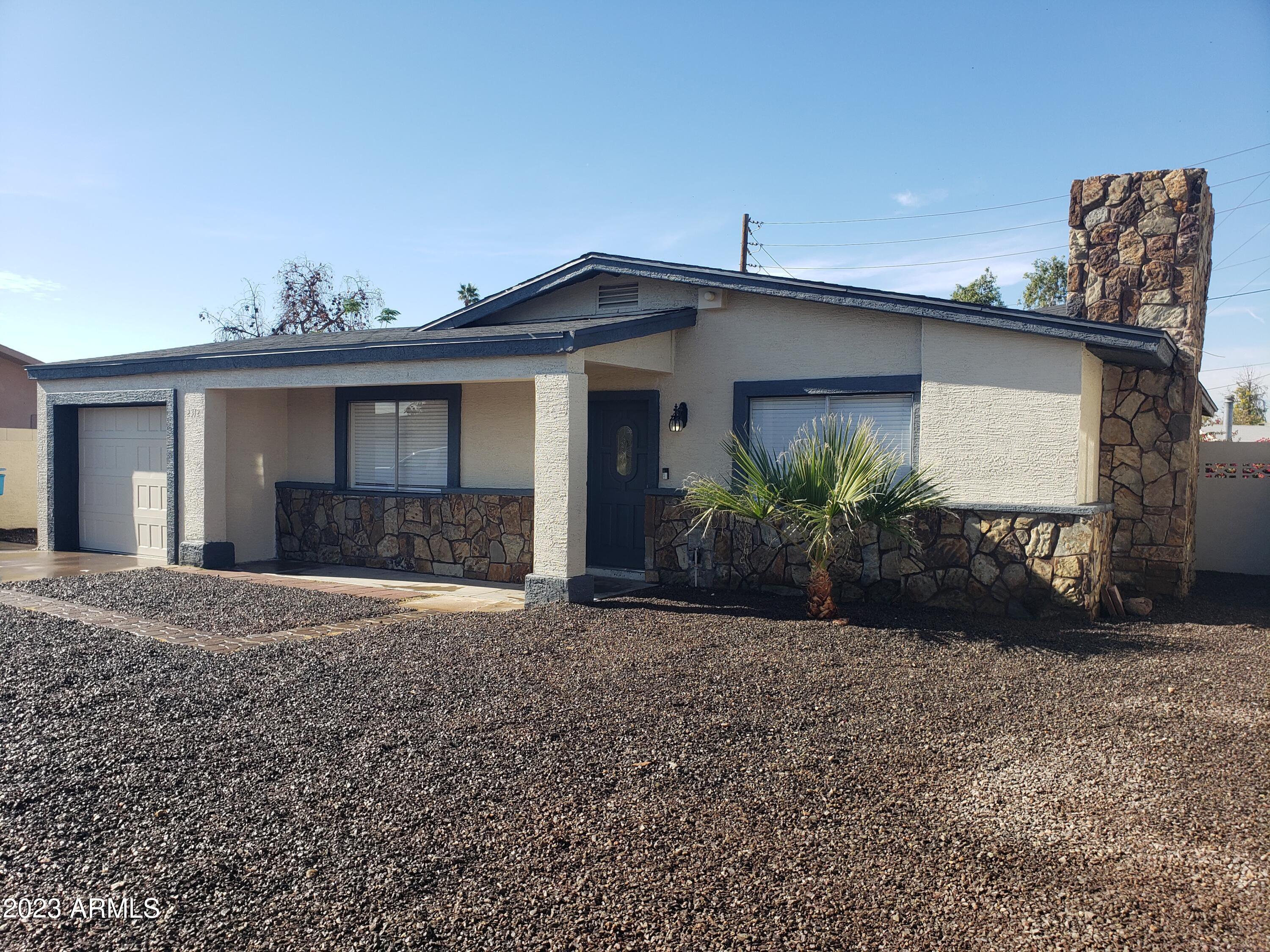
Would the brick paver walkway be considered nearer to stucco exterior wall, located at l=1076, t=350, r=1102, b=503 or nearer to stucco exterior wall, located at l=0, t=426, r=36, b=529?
stucco exterior wall, located at l=1076, t=350, r=1102, b=503

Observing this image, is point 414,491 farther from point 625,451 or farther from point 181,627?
point 181,627

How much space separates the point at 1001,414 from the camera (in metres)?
8.86

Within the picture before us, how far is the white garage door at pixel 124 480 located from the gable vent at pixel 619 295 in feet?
21.6

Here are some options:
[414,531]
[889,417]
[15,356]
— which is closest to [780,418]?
[889,417]

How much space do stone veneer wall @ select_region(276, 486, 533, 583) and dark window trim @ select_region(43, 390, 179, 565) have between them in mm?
2680

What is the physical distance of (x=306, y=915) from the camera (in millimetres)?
3133

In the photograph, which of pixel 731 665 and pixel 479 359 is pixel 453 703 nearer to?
pixel 731 665

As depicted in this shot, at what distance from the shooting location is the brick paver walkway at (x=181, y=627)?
24.3ft

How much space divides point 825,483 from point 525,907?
5.64 meters

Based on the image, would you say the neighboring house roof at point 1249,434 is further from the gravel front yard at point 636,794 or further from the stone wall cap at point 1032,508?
the gravel front yard at point 636,794

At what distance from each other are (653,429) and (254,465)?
6.13 meters

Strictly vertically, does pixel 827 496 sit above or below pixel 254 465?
below

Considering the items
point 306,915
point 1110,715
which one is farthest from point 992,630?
point 306,915

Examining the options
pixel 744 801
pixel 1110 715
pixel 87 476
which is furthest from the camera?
pixel 87 476
